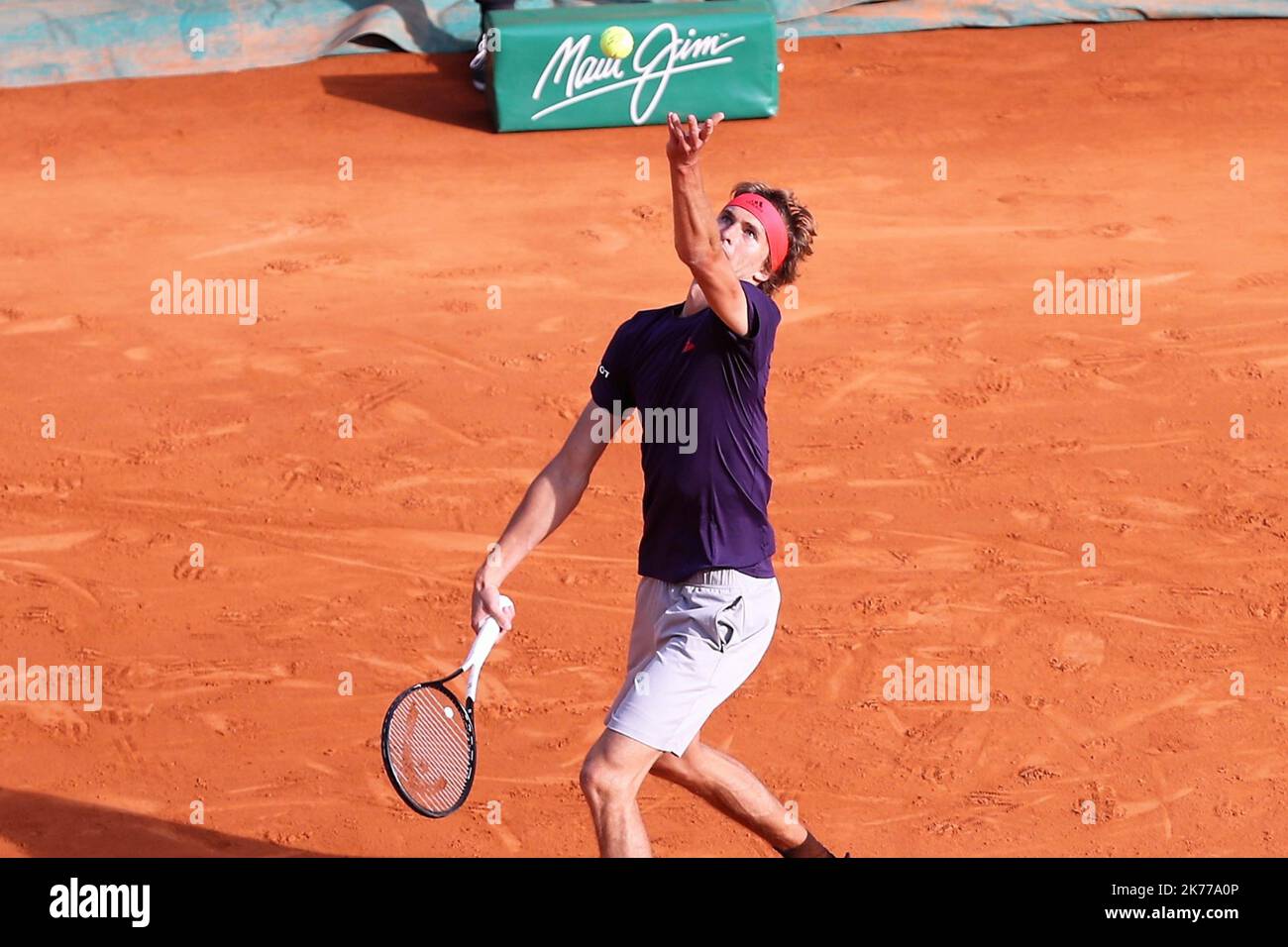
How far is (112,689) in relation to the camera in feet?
23.3

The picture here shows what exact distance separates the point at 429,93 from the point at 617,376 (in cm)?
992

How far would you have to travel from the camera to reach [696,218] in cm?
446

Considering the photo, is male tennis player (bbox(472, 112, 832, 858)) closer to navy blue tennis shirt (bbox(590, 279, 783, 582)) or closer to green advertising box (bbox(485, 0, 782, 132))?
navy blue tennis shirt (bbox(590, 279, 783, 582))

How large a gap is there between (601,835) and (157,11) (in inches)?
475

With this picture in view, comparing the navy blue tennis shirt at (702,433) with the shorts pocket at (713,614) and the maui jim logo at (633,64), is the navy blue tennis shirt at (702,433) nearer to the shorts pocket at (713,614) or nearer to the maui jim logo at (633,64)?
the shorts pocket at (713,614)

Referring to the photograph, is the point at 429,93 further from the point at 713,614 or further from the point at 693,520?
the point at 713,614

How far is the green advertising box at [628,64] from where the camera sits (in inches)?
526

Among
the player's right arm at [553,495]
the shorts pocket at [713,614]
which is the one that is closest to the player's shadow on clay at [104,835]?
the player's right arm at [553,495]

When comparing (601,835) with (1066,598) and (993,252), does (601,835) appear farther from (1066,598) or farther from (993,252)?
(993,252)

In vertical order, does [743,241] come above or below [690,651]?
above

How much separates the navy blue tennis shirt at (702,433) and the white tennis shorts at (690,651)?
0.06m

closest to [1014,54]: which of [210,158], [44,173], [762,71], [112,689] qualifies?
[762,71]

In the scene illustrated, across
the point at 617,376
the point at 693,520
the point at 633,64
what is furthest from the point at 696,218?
the point at 633,64

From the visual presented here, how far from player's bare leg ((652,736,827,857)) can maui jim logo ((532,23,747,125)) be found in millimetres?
9179
